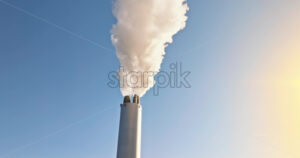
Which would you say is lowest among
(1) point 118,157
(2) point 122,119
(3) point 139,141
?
(1) point 118,157

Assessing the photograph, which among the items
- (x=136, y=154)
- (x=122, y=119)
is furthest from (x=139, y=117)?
(x=136, y=154)

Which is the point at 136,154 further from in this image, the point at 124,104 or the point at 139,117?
the point at 124,104

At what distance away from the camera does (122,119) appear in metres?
19.3

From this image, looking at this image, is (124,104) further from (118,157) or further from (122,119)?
(118,157)

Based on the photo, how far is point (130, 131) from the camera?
18.8 m

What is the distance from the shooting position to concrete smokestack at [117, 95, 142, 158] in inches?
725

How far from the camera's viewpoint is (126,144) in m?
18.5

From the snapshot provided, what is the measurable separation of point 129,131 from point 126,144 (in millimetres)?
1017

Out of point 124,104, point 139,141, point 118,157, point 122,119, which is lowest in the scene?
point 118,157

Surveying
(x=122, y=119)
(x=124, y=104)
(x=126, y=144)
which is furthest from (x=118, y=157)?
(x=124, y=104)

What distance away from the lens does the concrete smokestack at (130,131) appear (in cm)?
1841

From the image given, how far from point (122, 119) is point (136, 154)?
2971 mm

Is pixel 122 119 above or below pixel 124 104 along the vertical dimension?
below

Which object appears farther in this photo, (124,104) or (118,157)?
(124,104)
